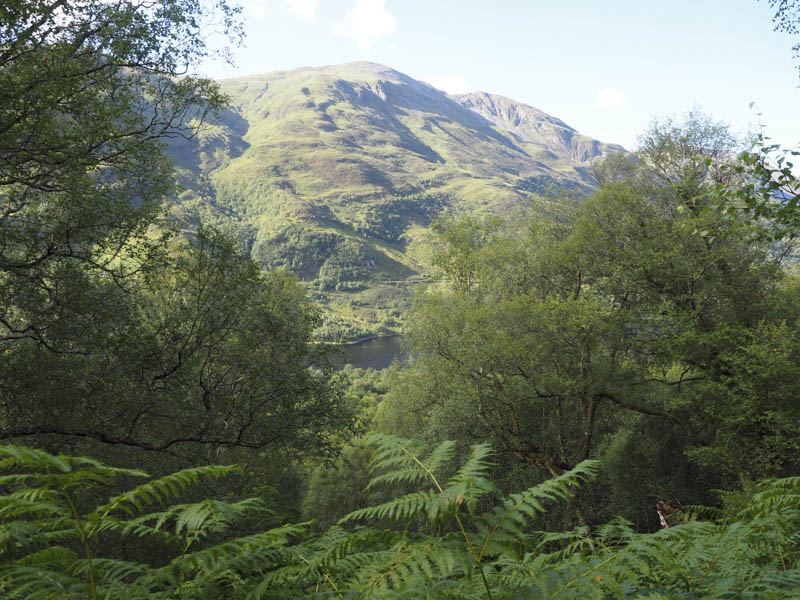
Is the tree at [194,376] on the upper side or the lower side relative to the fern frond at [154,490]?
lower

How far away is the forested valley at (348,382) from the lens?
2.83m

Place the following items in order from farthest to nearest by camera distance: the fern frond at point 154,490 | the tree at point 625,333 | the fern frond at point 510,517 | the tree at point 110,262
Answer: the tree at point 625,333 → the tree at point 110,262 → the fern frond at point 510,517 → the fern frond at point 154,490

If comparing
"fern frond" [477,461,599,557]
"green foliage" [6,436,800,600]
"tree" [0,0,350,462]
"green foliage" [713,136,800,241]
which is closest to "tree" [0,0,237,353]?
"tree" [0,0,350,462]

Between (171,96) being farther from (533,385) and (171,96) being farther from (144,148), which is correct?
(533,385)

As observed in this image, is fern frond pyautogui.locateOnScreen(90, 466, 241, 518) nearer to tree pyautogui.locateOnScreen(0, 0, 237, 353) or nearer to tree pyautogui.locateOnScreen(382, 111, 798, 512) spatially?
tree pyautogui.locateOnScreen(0, 0, 237, 353)

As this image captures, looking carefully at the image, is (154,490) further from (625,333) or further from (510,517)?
(625,333)

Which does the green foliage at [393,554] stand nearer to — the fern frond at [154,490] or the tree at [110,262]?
the fern frond at [154,490]

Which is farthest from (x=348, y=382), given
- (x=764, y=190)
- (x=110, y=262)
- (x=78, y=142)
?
(x=764, y=190)

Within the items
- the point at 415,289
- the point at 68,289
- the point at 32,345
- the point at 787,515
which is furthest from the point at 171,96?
the point at 415,289

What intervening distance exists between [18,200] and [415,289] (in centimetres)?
1837

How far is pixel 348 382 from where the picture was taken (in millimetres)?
18391

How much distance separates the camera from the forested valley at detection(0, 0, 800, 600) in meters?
2.83

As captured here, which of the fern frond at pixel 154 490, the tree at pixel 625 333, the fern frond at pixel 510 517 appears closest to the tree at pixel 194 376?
the tree at pixel 625 333

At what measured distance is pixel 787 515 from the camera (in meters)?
4.23
